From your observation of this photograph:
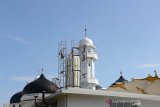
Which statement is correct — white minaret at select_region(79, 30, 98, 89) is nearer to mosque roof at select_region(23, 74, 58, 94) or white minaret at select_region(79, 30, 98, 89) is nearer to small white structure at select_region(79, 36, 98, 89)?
small white structure at select_region(79, 36, 98, 89)

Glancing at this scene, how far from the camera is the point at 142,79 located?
2855 centimetres

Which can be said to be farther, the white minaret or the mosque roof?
the white minaret

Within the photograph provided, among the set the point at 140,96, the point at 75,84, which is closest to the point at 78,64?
the point at 75,84

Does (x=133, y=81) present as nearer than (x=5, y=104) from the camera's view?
Yes

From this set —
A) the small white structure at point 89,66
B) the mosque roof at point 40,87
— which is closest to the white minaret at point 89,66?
the small white structure at point 89,66

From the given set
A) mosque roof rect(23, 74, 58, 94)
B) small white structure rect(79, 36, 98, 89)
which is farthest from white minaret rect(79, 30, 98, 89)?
mosque roof rect(23, 74, 58, 94)

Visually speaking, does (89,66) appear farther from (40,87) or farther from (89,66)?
(40,87)

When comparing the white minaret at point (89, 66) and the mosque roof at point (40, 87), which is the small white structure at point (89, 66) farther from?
the mosque roof at point (40, 87)

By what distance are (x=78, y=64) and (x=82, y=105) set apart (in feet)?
54.5

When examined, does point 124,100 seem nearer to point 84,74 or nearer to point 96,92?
point 96,92

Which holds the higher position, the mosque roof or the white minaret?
the white minaret

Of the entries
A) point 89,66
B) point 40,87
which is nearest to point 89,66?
point 89,66

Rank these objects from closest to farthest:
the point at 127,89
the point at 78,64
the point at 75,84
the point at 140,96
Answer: the point at 140,96, the point at 127,89, the point at 75,84, the point at 78,64

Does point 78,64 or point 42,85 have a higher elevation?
point 78,64
